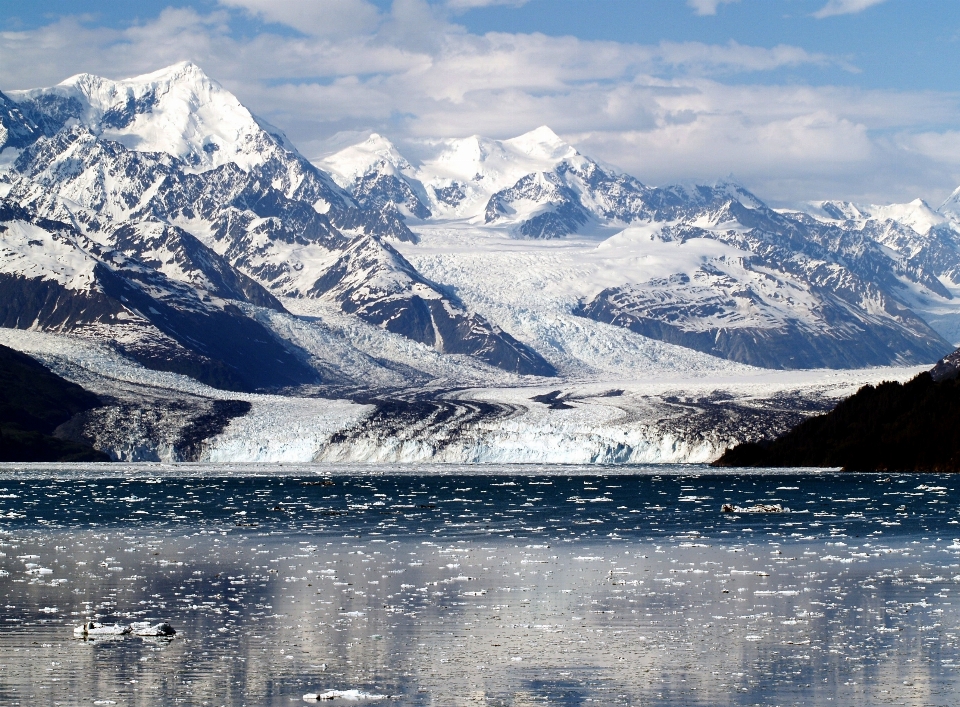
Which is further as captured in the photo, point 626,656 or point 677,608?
point 677,608

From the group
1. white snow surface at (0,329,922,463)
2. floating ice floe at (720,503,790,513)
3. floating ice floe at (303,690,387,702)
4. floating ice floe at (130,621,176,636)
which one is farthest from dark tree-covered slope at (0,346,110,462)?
floating ice floe at (303,690,387,702)

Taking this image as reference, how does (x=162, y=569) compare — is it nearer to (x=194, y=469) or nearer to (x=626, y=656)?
(x=626, y=656)

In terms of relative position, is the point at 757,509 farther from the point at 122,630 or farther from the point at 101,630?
the point at 101,630

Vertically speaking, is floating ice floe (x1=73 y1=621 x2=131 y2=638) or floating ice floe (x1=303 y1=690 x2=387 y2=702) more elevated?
floating ice floe (x1=73 y1=621 x2=131 y2=638)

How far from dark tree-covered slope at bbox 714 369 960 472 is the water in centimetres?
4636

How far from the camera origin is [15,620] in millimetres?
35031

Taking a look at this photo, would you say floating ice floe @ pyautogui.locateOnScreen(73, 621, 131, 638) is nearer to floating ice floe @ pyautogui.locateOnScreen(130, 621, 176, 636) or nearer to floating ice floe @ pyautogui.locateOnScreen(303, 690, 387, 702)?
floating ice floe @ pyautogui.locateOnScreen(130, 621, 176, 636)

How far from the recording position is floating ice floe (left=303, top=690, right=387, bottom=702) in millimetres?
26688

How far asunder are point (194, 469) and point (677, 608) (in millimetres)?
104453

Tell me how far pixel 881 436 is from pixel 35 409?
98.7m

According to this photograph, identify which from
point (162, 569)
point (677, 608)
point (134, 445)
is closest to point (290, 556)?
point (162, 569)

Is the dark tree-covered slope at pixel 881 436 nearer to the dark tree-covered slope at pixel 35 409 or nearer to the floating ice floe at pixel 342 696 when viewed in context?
the dark tree-covered slope at pixel 35 409

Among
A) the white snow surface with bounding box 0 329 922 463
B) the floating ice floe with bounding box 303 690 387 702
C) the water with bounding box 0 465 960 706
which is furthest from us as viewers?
the white snow surface with bounding box 0 329 922 463

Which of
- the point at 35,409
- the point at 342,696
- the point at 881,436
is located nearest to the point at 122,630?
the point at 342,696
